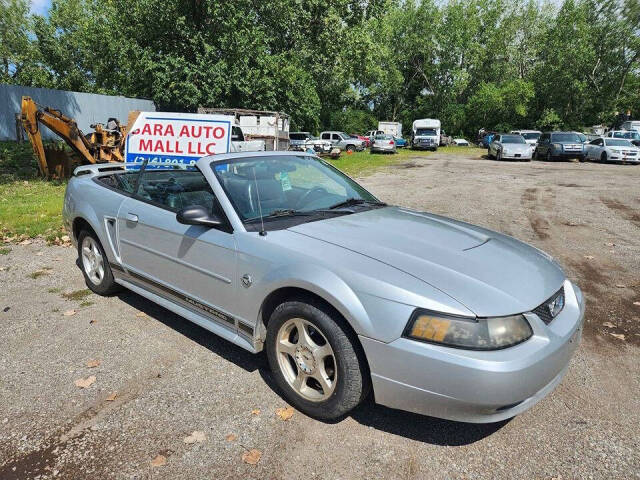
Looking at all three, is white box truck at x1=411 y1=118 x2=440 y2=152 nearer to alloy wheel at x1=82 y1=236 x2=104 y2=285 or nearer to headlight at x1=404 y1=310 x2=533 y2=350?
alloy wheel at x1=82 y1=236 x2=104 y2=285

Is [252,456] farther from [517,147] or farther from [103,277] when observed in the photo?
[517,147]

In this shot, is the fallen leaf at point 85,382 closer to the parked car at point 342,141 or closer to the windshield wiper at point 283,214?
the windshield wiper at point 283,214

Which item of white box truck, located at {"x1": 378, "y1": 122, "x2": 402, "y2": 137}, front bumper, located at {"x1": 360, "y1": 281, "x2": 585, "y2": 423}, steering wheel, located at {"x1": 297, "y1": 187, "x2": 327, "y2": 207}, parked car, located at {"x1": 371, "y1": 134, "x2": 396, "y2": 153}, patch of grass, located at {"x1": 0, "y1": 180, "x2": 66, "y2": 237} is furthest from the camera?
white box truck, located at {"x1": 378, "y1": 122, "x2": 402, "y2": 137}

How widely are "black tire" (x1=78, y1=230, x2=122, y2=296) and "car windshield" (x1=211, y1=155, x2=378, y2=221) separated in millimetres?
1820

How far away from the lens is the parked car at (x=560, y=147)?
2525 cm

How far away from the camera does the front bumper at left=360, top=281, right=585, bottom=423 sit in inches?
87.5

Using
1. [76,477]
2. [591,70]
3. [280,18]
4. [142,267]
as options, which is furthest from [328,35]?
[591,70]

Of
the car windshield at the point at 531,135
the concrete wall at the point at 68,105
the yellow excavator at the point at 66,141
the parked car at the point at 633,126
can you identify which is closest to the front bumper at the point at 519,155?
the car windshield at the point at 531,135

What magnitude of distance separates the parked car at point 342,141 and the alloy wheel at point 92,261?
30.7m

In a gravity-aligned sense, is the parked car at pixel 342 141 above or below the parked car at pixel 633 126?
below

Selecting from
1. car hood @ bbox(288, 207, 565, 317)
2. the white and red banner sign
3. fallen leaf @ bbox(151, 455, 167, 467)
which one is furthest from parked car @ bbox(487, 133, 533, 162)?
fallen leaf @ bbox(151, 455, 167, 467)

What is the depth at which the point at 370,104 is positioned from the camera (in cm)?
5950

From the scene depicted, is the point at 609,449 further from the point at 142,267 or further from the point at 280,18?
the point at 280,18

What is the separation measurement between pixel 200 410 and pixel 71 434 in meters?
0.73
